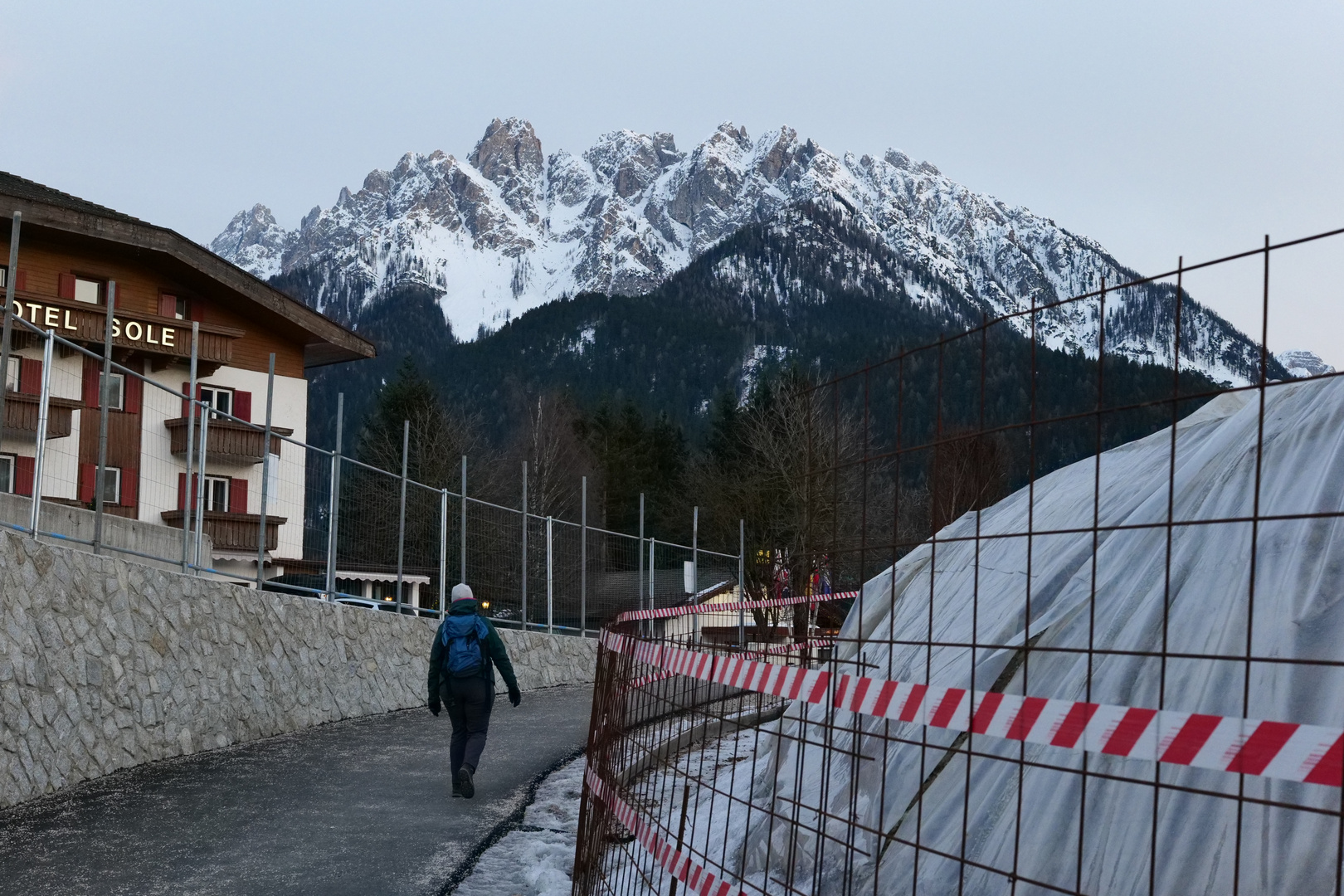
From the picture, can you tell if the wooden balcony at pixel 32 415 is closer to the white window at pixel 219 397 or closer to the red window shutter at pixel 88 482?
the red window shutter at pixel 88 482

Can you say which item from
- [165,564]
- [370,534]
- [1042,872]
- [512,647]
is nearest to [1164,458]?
[1042,872]

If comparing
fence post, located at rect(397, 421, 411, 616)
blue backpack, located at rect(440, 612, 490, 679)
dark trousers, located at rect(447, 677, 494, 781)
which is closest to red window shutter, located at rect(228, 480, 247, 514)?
fence post, located at rect(397, 421, 411, 616)

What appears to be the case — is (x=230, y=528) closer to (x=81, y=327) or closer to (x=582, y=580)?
(x=582, y=580)

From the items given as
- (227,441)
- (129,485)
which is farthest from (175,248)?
(129,485)

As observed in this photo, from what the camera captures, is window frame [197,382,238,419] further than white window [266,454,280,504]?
Yes

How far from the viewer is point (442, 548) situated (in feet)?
62.0

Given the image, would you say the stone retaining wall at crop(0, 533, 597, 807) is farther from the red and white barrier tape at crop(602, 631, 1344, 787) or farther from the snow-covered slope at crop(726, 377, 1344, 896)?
the red and white barrier tape at crop(602, 631, 1344, 787)

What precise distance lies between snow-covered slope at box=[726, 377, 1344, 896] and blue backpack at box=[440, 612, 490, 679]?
10.7 feet

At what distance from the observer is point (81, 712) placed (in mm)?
9664

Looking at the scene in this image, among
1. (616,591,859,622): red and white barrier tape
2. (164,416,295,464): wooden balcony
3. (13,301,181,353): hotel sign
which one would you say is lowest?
(616,591,859,622): red and white barrier tape

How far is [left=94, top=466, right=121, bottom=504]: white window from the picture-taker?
11.2m

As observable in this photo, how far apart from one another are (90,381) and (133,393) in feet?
1.52

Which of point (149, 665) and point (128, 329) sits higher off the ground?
point (128, 329)

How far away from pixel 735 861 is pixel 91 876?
3213mm
